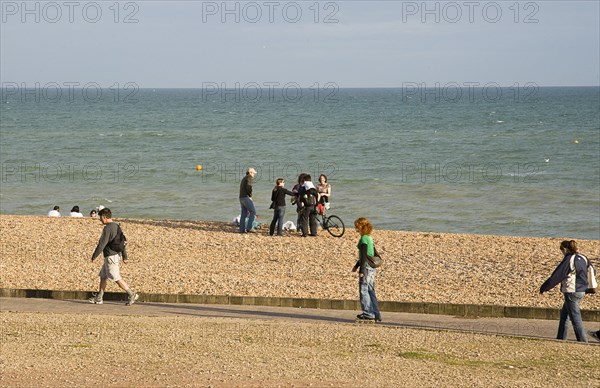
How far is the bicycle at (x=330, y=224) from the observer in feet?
74.3

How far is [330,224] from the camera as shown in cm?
2278

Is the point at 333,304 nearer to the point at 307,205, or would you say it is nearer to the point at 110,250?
the point at 110,250

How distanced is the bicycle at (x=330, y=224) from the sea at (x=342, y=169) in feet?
35.5

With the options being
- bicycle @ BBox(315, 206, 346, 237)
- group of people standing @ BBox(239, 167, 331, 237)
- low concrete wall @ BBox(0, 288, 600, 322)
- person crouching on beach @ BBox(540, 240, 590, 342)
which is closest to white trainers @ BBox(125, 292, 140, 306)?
low concrete wall @ BBox(0, 288, 600, 322)

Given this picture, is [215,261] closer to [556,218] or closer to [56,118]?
[556,218]

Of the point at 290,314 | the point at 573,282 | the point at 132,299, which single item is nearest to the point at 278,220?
the point at 132,299

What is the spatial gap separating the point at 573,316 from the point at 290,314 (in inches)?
161

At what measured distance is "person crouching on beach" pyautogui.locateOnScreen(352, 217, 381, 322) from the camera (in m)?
13.4

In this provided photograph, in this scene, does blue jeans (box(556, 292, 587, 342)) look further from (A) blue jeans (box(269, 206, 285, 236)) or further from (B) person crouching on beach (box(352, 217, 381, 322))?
(A) blue jeans (box(269, 206, 285, 236))

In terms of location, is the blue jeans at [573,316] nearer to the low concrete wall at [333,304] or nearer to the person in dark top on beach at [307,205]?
the low concrete wall at [333,304]

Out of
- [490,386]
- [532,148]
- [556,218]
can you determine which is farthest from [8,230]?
[532,148]

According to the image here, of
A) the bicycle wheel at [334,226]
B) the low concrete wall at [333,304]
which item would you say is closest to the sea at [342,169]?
the bicycle wheel at [334,226]

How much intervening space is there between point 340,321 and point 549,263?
6.98 metres

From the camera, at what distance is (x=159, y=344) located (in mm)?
11711
